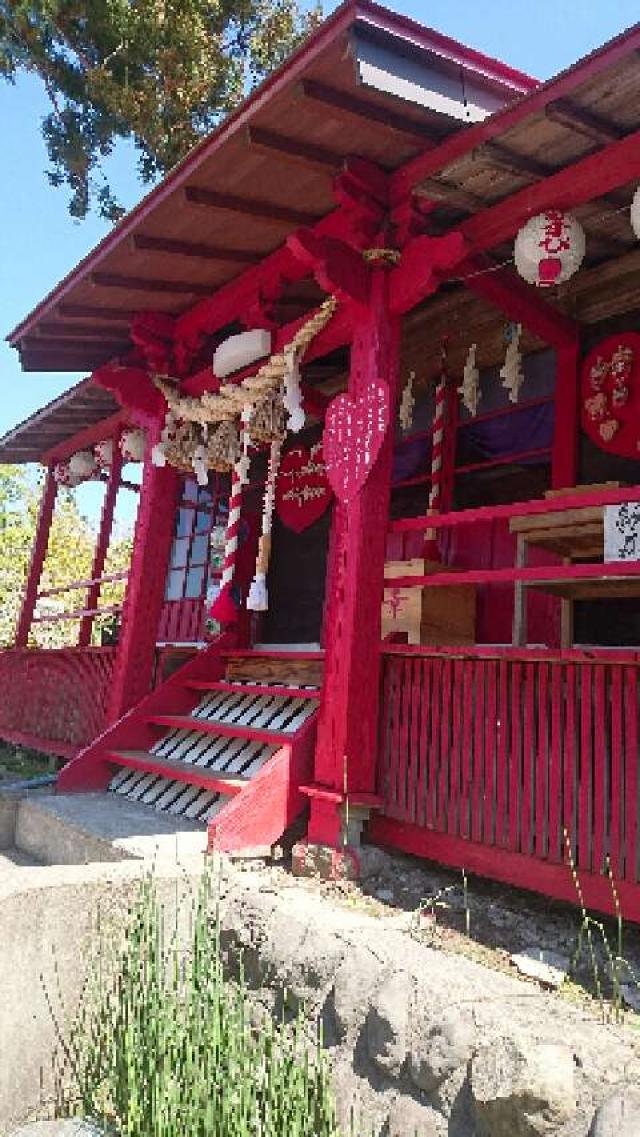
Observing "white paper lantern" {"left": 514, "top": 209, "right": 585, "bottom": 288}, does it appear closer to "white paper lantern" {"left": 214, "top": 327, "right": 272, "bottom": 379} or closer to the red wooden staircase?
"white paper lantern" {"left": 214, "top": 327, "right": 272, "bottom": 379}

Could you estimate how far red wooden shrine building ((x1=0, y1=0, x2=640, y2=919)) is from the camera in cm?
379

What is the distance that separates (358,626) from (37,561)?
24.9 ft

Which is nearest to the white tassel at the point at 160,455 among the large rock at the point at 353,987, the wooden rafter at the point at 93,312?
the wooden rafter at the point at 93,312

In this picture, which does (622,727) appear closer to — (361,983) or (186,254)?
(361,983)

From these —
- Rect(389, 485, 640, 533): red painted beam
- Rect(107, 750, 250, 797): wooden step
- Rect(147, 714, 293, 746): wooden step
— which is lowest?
Rect(107, 750, 250, 797): wooden step

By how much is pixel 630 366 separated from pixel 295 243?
258 cm

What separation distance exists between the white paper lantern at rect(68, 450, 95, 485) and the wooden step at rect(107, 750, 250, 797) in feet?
17.4

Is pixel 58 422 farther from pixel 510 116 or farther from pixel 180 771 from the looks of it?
pixel 510 116

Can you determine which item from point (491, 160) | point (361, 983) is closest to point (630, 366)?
point (491, 160)

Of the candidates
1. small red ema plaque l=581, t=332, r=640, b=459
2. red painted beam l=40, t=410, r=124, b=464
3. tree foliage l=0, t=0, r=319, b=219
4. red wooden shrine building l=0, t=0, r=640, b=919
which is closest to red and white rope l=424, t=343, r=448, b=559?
red wooden shrine building l=0, t=0, r=640, b=919

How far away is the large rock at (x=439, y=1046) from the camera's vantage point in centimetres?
199

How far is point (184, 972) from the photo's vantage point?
2.32 m

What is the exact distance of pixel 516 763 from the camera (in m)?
3.85

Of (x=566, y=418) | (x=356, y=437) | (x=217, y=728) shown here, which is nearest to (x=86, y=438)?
(x=217, y=728)
